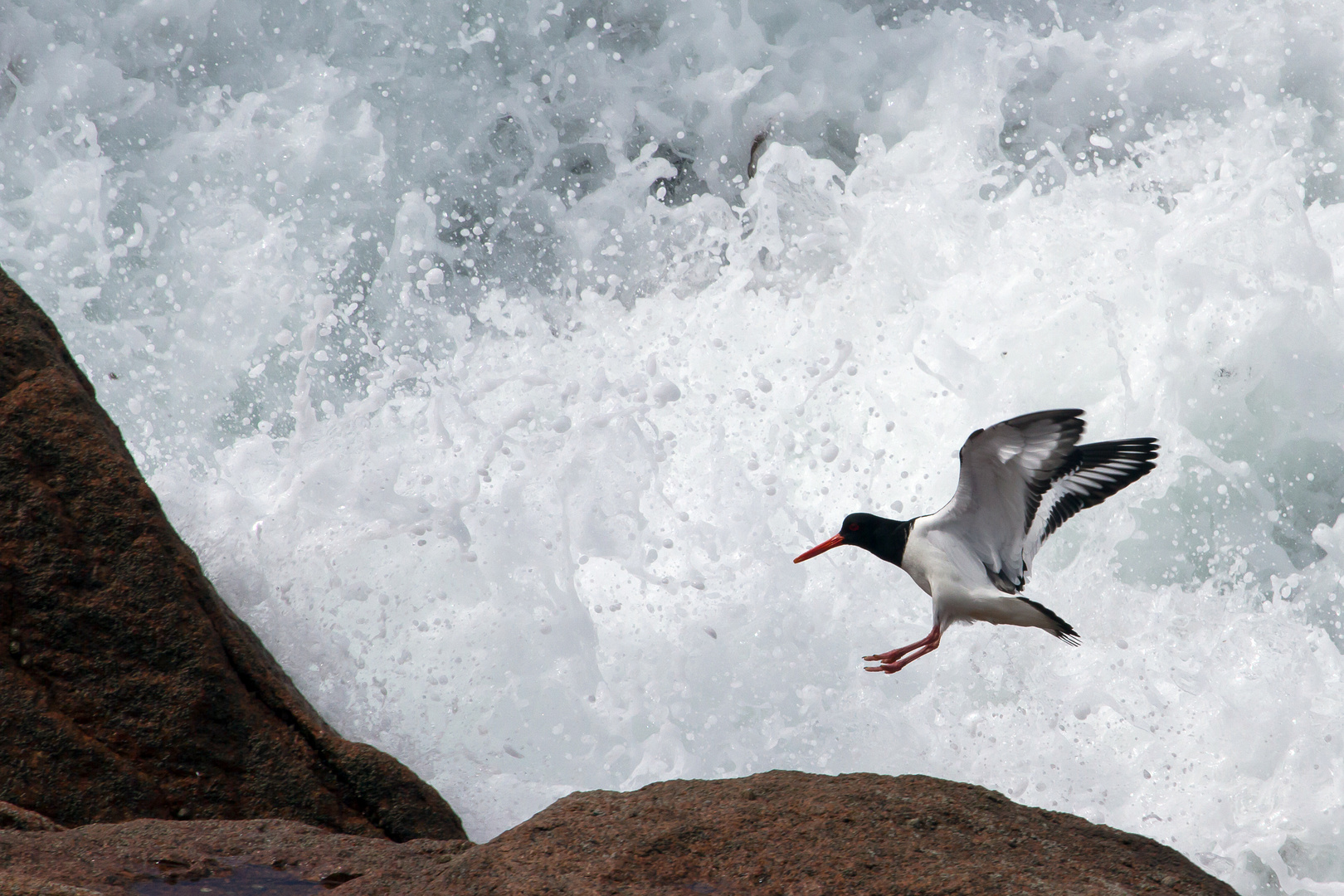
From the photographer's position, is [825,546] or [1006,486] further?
[825,546]

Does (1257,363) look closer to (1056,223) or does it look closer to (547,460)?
(1056,223)

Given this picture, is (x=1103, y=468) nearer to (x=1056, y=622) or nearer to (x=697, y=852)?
(x=1056, y=622)

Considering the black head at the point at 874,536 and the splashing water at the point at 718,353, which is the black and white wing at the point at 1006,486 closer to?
the black head at the point at 874,536

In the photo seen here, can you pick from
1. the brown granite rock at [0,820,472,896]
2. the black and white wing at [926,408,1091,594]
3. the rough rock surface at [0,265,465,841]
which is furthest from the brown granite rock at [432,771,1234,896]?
the black and white wing at [926,408,1091,594]

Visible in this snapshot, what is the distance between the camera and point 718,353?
19.6 feet

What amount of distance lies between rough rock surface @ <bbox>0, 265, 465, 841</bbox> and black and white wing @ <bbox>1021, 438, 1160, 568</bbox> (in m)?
2.09

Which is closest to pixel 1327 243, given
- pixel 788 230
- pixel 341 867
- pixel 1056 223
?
pixel 1056 223

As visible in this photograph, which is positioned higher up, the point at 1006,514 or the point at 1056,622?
the point at 1006,514

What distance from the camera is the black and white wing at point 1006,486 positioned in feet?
10.5

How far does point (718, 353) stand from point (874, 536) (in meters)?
2.10

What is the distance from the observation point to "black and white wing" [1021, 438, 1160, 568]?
10.9 feet

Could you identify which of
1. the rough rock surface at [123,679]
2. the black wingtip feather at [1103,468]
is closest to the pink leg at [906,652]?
the black wingtip feather at [1103,468]

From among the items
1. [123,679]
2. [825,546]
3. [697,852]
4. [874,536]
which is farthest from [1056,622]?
[123,679]

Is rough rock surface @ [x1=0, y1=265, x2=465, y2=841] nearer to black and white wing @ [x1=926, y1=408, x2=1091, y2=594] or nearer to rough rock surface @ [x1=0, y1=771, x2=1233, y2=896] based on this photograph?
rough rock surface @ [x1=0, y1=771, x2=1233, y2=896]
